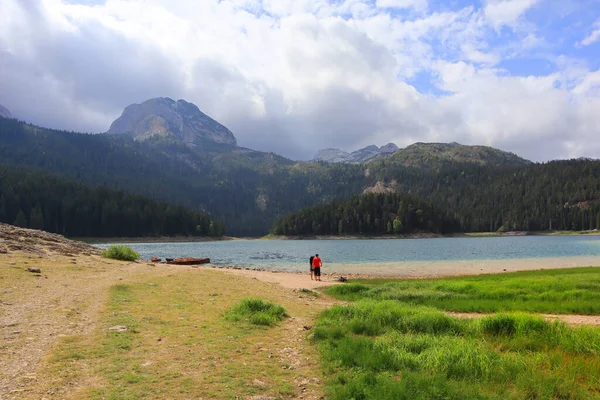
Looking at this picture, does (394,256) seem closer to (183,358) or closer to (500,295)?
(500,295)

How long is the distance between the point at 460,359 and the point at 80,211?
190m

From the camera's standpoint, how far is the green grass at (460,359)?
7.84m

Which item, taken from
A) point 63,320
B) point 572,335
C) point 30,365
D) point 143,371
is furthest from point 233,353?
point 572,335

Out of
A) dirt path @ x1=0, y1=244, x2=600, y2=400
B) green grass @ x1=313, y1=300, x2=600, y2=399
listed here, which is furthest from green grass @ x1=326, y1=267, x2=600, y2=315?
green grass @ x1=313, y1=300, x2=600, y2=399

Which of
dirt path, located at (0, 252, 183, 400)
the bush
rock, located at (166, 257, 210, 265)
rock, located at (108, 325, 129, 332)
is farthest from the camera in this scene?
rock, located at (166, 257, 210, 265)

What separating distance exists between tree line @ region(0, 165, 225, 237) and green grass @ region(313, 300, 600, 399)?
179228 mm

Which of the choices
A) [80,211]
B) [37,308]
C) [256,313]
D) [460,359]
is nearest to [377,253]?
[256,313]

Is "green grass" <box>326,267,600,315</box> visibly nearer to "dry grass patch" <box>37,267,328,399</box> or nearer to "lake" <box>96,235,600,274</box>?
"dry grass patch" <box>37,267,328,399</box>

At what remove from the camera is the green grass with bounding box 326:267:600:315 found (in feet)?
67.6

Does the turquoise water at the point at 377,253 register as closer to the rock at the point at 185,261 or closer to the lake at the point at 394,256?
the lake at the point at 394,256

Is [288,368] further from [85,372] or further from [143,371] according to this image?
[85,372]

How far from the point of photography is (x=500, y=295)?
2477 centimetres

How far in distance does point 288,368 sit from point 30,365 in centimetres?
649

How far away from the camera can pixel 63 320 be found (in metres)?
13.7
